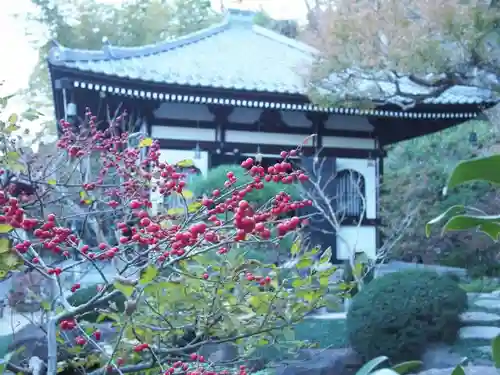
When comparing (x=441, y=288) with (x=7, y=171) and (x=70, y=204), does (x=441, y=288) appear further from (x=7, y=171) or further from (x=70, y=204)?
(x=7, y=171)

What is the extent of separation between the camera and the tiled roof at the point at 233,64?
725 centimetres

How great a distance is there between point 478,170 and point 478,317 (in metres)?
5.93

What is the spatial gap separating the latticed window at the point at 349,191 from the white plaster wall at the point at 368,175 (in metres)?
0.08

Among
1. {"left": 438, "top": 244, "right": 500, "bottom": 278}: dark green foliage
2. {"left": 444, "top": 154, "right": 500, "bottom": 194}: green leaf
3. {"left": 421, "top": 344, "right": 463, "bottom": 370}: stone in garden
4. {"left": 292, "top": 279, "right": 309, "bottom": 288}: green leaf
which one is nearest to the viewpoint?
{"left": 444, "top": 154, "right": 500, "bottom": 194}: green leaf

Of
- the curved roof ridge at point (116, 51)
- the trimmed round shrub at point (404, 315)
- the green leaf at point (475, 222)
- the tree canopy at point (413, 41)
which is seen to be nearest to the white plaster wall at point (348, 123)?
the tree canopy at point (413, 41)

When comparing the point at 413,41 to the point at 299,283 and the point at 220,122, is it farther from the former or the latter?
the point at 299,283

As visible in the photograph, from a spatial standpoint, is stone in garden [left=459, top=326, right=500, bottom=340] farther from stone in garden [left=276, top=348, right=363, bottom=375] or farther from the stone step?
the stone step

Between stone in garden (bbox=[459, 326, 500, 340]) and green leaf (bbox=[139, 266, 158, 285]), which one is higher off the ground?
green leaf (bbox=[139, 266, 158, 285])

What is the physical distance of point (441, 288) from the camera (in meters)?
5.29

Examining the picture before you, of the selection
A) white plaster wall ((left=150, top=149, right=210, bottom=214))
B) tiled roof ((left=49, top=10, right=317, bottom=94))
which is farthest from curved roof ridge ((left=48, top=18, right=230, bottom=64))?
white plaster wall ((left=150, top=149, right=210, bottom=214))

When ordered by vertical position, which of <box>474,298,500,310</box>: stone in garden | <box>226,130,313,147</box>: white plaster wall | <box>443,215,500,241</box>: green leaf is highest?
<box>443,215,500,241</box>: green leaf

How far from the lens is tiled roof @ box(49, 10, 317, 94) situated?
7.52 m

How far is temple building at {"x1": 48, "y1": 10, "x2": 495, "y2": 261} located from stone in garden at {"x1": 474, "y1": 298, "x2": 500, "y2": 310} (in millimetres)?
1820

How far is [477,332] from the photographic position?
573 cm
